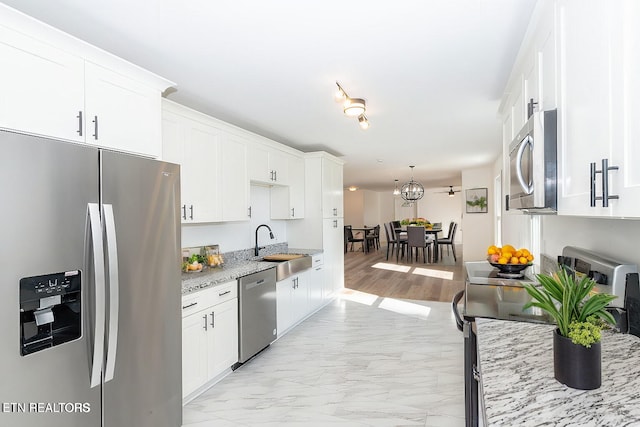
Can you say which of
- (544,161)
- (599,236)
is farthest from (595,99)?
(599,236)

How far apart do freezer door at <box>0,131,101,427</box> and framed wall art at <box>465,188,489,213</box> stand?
8436 millimetres

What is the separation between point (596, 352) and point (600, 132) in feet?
2.04

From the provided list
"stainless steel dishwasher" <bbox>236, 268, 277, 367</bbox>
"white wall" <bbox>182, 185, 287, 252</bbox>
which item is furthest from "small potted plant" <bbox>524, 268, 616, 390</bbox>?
"white wall" <bbox>182, 185, 287, 252</bbox>

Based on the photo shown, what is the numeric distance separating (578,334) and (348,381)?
225 cm

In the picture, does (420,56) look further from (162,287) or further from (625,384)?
(162,287)

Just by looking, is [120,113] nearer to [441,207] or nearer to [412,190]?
[412,190]

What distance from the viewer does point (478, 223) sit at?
28.7 feet

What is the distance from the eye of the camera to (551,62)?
1.44m

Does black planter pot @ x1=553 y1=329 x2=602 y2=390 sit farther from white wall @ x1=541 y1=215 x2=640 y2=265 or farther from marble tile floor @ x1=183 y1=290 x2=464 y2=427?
marble tile floor @ x1=183 y1=290 x2=464 y2=427

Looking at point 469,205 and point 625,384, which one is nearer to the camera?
point 625,384

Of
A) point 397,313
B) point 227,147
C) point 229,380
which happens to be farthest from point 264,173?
point 397,313

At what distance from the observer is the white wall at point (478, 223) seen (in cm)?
852

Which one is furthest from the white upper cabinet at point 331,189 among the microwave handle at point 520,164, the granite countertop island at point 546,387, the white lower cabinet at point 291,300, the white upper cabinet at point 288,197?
the granite countertop island at point 546,387

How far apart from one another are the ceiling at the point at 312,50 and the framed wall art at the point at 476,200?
508 cm
